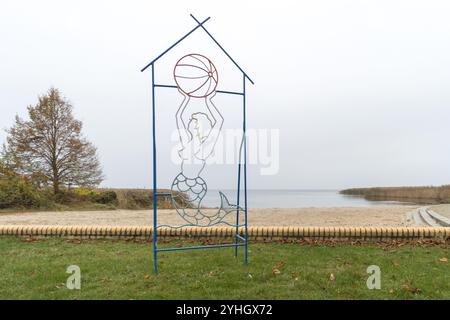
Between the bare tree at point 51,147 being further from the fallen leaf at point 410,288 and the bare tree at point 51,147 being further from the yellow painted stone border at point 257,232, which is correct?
the fallen leaf at point 410,288

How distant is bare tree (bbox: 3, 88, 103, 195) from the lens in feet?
48.9

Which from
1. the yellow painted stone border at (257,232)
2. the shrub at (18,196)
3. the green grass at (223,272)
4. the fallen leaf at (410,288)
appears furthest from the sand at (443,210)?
the shrub at (18,196)

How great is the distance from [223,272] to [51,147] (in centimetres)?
1396

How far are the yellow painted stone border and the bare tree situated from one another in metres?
10.2

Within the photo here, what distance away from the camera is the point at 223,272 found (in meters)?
3.91

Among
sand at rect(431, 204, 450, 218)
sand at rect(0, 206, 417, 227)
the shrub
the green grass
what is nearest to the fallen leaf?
the green grass

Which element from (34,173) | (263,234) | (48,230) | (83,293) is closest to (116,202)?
(34,173)

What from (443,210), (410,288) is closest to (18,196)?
(410,288)

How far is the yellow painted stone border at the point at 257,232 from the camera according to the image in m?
5.32

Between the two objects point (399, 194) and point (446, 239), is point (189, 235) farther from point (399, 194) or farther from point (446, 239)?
point (399, 194)

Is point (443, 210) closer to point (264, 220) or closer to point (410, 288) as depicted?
point (264, 220)
